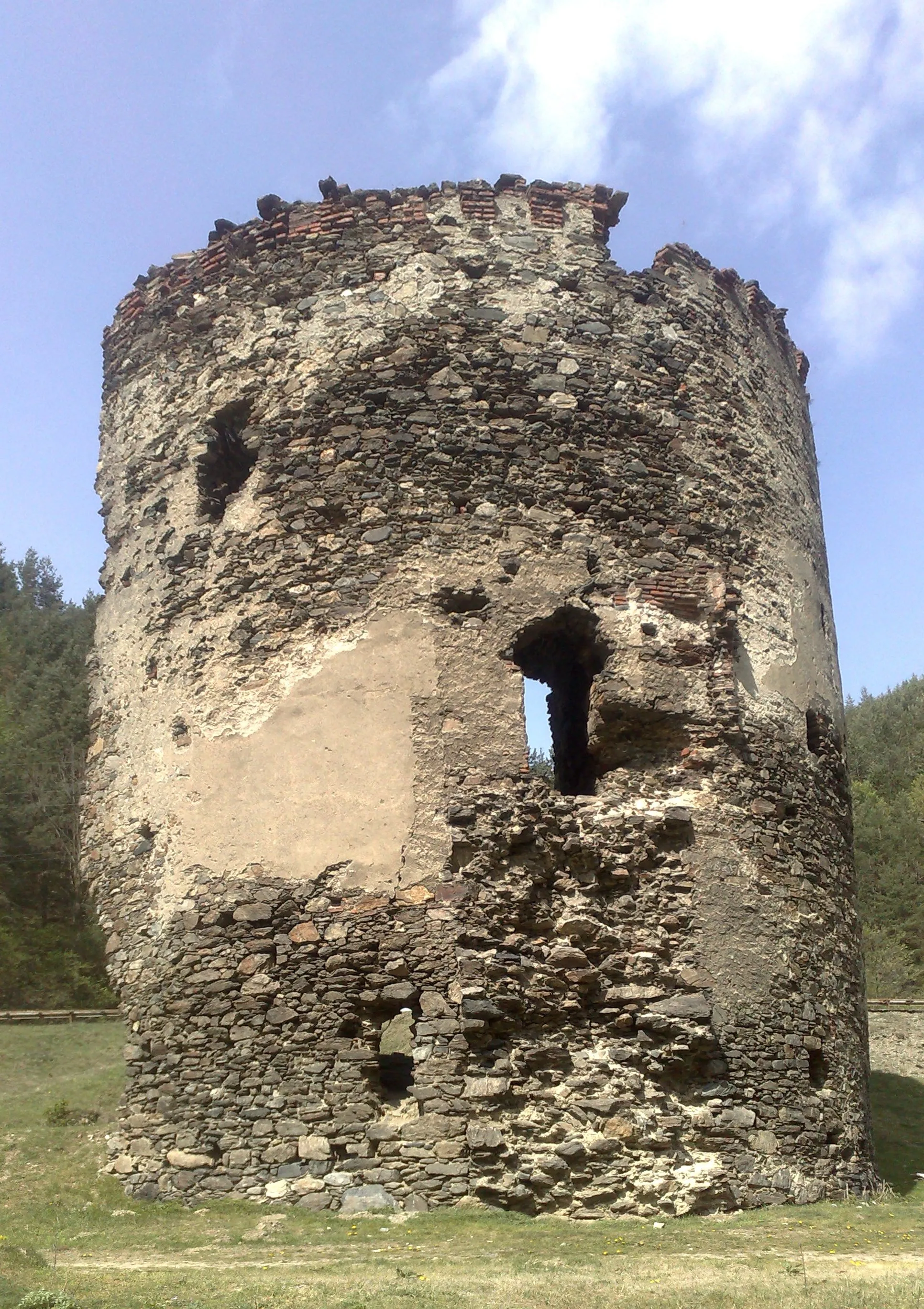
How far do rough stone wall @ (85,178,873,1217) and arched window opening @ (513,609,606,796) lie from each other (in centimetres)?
4

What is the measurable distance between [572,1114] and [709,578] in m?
3.86

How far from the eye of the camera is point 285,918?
23.5 feet

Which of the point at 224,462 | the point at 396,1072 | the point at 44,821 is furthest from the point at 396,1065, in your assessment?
the point at 44,821

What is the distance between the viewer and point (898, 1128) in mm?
11953

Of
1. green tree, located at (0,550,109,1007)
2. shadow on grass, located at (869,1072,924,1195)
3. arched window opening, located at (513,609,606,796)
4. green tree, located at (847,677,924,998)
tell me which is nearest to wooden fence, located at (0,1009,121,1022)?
green tree, located at (0,550,109,1007)

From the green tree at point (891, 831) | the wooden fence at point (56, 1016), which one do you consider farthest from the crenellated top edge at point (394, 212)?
the green tree at point (891, 831)

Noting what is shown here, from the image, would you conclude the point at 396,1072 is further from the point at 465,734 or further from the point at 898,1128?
the point at 898,1128

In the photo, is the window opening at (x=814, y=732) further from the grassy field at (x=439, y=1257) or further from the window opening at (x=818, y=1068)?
the grassy field at (x=439, y=1257)

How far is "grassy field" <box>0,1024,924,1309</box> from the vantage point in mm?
4477

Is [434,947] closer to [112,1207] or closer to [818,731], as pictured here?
[112,1207]

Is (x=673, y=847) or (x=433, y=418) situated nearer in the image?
(x=673, y=847)

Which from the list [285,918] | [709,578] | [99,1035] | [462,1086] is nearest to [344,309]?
[709,578]

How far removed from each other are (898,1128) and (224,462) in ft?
31.8

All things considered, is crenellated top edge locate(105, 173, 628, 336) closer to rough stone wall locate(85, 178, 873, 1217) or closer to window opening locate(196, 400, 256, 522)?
rough stone wall locate(85, 178, 873, 1217)
